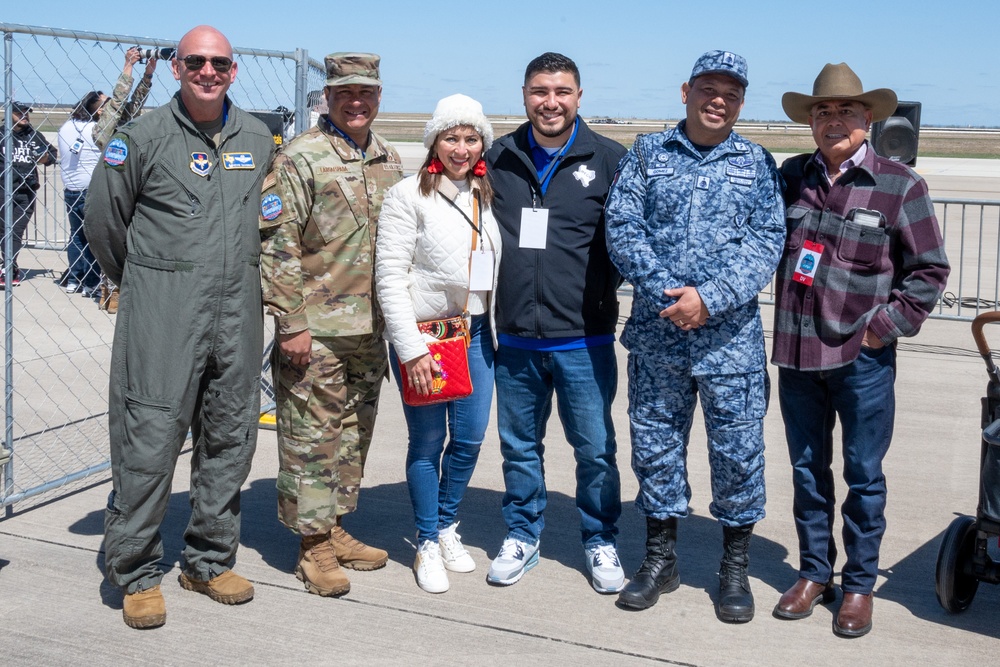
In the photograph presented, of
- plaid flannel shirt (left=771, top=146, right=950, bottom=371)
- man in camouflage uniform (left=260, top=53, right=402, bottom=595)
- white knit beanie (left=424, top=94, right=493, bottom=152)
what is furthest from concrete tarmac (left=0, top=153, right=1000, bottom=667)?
white knit beanie (left=424, top=94, right=493, bottom=152)

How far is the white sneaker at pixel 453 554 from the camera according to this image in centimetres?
421

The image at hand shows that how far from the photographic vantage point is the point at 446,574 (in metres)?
4.15

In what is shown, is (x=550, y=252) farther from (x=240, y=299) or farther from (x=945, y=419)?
(x=945, y=419)

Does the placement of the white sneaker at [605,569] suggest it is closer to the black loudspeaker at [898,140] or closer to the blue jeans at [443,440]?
the blue jeans at [443,440]

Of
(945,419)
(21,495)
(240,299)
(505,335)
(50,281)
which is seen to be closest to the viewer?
(240,299)

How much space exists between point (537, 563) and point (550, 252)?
1.35 meters

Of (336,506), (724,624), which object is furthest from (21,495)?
(724,624)

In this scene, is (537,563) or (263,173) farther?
(537,563)

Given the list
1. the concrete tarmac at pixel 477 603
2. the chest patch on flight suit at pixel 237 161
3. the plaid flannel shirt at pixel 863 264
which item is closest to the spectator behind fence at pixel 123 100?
the concrete tarmac at pixel 477 603

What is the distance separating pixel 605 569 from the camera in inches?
159

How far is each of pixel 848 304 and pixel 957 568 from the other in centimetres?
108

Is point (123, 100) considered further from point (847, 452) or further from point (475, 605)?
point (847, 452)

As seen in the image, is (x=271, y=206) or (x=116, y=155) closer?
(x=116, y=155)

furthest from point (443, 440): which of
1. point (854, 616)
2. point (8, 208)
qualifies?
point (8, 208)
